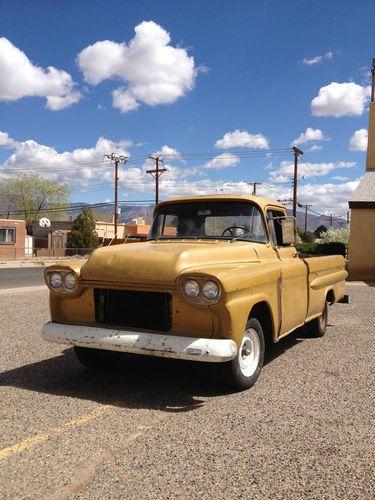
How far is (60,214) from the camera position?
83.4 metres

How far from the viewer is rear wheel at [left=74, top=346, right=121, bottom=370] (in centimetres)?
513

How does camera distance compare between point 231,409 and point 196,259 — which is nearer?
point 231,409

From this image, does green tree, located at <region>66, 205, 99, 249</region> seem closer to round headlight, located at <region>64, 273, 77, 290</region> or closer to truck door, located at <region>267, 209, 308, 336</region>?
truck door, located at <region>267, 209, 308, 336</region>

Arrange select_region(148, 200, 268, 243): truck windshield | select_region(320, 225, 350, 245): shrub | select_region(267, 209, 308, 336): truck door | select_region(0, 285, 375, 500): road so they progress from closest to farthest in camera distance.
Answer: select_region(0, 285, 375, 500): road
select_region(267, 209, 308, 336): truck door
select_region(148, 200, 268, 243): truck windshield
select_region(320, 225, 350, 245): shrub

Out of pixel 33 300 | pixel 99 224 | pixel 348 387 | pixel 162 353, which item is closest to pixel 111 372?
pixel 162 353

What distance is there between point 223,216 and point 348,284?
11.9 meters

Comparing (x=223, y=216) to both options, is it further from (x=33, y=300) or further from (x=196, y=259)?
(x=33, y=300)

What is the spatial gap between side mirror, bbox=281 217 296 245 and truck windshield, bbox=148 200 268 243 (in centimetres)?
34

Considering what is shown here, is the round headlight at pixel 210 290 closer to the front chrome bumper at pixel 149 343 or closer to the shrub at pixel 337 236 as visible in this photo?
the front chrome bumper at pixel 149 343

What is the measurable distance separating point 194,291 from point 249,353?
41.2 inches

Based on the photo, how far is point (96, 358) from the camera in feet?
17.2

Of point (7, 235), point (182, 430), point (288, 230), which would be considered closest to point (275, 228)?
point (288, 230)

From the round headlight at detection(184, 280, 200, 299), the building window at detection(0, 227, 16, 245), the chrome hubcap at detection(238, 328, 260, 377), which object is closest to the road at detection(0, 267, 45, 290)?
the chrome hubcap at detection(238, 328, 260, 377)

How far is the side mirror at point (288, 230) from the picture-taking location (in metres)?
5.86
